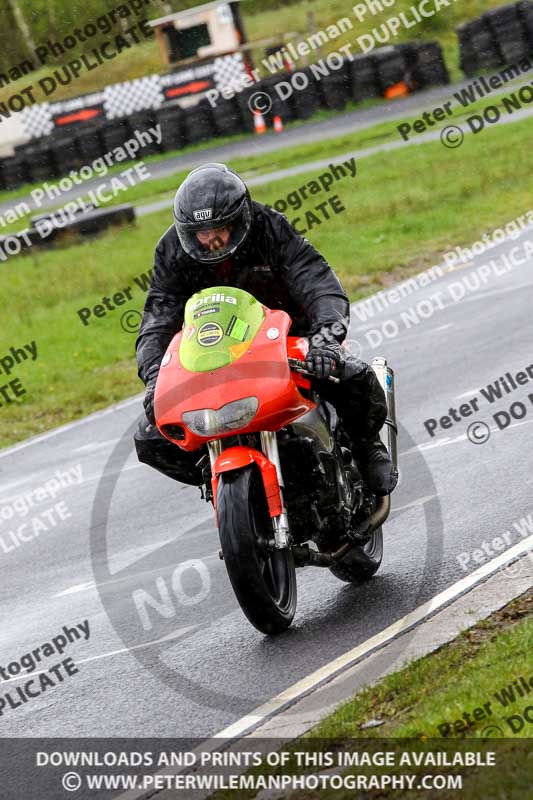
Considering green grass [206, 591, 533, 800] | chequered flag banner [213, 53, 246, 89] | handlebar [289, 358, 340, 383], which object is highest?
handlebar [289, 358, 340, 383]

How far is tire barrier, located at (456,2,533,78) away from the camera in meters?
32.9

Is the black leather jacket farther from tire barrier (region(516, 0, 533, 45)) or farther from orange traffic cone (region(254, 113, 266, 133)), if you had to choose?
orange traffic cone (region(254, 113, 266, 133))

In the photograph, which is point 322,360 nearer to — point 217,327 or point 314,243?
point 217,327

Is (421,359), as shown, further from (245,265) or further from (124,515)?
(245,265)

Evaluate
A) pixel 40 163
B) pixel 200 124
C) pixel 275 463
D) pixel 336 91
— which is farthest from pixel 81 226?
pixel 275 463

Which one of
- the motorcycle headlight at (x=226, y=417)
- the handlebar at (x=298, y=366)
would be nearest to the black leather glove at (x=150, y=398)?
the motorcycle headlight at (x=226, y=417)

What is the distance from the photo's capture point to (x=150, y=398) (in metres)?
6.31

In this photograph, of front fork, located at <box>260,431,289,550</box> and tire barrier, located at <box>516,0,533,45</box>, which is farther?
tire barrier, located at <box>516,0,533,45</box>

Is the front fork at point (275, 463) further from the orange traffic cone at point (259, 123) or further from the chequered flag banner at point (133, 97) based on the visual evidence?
the chequered flag banner at point (133, 97)

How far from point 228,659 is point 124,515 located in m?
3.92

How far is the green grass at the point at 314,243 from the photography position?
55.7 ft

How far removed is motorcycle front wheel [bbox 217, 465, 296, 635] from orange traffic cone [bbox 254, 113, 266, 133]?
3068cm

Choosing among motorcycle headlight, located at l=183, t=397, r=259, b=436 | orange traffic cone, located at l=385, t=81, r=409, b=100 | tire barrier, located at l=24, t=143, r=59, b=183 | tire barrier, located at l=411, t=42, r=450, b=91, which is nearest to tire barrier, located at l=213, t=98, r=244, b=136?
orange traffic cone, located at l=385, t=81, r=409, b=100

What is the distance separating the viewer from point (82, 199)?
32.5m
